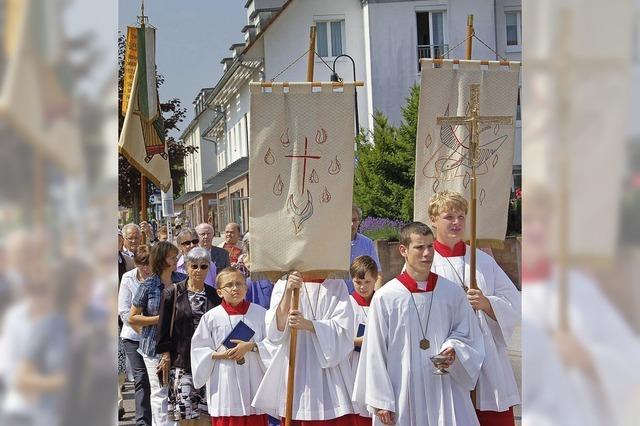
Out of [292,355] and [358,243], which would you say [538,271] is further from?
[358,243]

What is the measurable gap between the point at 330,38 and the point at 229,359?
90.0 feet

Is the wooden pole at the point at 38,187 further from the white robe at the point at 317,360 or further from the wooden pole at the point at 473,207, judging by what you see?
the white robe at the point at 317,360

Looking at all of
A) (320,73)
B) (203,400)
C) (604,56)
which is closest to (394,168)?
(320,73)

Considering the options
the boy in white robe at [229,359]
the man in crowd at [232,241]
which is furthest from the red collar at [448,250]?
the man in crowd at [232,241]

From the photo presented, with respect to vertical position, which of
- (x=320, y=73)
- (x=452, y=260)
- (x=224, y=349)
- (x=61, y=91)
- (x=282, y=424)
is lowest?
(x=282, y=424)

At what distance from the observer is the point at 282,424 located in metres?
Answer: 6.54

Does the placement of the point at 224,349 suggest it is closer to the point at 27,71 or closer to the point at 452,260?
the point at 452,260

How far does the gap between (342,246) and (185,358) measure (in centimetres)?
155

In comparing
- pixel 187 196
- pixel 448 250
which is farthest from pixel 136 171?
pixel 187 196

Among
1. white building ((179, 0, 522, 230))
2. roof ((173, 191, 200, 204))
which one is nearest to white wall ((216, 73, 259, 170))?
white building ((179, 0, 522, 230))

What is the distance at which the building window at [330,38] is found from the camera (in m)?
33.3

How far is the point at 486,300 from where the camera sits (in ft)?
20.7

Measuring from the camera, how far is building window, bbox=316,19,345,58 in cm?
3328

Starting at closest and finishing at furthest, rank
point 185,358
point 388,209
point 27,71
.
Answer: point 27,71 < point 185,358 < point 388,209
